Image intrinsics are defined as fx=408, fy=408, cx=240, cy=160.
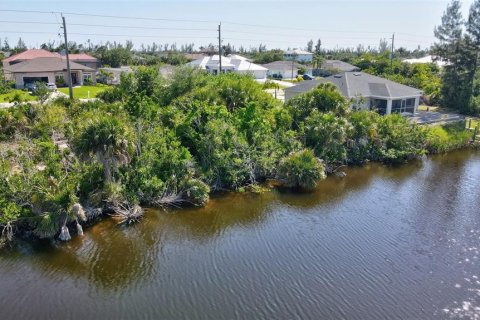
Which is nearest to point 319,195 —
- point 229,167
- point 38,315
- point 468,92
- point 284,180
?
point 284,180

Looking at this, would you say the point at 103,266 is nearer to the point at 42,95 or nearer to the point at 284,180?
the point at 284,180

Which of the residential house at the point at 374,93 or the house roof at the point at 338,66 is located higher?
the house roof at the point at 338,66

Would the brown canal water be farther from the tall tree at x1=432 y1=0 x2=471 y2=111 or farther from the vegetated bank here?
the tall tree at x1=432 y1=0 x2=471 y2=111

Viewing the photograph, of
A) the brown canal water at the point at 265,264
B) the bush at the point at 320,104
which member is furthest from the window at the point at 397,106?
the brown canal water at the point at 265,264

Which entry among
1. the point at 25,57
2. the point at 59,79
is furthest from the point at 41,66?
the point at 25,57

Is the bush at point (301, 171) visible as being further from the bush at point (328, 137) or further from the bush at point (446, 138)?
the bush at point (446, 138)

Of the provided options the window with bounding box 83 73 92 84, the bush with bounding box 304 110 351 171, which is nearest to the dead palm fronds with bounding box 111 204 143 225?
the bush with bounding box 304 110 351 171
